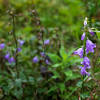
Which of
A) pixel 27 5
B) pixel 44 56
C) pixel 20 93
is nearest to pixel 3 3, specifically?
pixel 27 5

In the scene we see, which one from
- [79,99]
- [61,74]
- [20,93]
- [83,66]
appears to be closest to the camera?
[83,66]

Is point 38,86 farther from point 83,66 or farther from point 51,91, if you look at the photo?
point 83,66

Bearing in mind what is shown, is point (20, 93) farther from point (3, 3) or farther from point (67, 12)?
point (3, 3)

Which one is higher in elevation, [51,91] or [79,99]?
[79,99]

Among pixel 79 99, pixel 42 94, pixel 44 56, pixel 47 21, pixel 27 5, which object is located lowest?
pixel 42 94

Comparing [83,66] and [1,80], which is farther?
[1,80]

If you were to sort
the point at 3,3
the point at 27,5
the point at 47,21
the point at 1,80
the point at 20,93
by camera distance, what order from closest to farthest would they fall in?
the point at 20,93
the point at 1,80
the point at 47,21
the point at 27,5
the point at 3,3

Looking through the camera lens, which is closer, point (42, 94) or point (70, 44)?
point (42, 94)

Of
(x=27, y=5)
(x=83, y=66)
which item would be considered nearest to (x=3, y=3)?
(x=27, y=5)

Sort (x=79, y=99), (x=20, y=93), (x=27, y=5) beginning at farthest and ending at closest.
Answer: (x=27, y=5)
(x=20, y=93)
(x=79, y=99)
